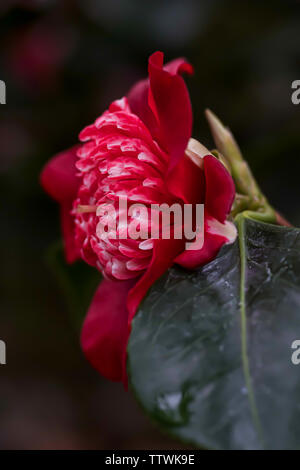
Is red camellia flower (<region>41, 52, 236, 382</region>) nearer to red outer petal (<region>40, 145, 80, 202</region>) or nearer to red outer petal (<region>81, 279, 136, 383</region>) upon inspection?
red outer petal (<region>81, 279, 136, 383</region>)

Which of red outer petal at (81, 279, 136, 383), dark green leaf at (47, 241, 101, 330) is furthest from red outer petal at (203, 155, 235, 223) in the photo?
dark green leaf at (47, 241, 101, 330)

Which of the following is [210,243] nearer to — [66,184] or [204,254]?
[204,254]

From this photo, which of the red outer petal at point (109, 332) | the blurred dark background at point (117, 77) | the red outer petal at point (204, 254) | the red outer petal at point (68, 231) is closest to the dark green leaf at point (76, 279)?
the blurred dark background at point (117, 77)

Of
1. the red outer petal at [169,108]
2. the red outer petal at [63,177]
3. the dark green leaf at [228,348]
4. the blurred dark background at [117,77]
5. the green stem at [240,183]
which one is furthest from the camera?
the blurred dark background at [117,77]

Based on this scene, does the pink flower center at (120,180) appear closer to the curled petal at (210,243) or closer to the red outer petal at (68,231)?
the curled petal at (210,243)

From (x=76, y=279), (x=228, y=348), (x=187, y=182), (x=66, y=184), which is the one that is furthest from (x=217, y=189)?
(x=76, y=279)

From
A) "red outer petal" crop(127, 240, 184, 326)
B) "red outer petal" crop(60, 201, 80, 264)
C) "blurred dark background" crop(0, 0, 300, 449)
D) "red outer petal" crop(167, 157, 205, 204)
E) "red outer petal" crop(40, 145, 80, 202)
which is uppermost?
"blurred dark background" crop(0, 0, 300, 449)

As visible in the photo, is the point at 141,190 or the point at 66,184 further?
the point at 66,184
